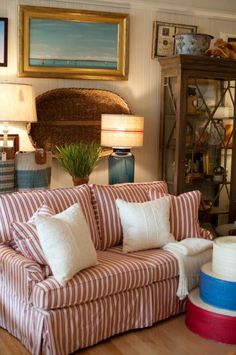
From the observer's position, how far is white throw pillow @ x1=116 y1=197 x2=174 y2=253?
3.21 meters

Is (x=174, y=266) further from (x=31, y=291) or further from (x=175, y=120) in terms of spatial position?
(x=175, y=120)

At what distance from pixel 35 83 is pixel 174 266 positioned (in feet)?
6.21

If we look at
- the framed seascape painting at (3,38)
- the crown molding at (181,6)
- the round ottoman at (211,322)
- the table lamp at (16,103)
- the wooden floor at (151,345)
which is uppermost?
the crown molding at (181,6)

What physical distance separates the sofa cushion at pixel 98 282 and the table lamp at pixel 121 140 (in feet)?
3.45

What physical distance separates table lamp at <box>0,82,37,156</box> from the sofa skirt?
121 cm

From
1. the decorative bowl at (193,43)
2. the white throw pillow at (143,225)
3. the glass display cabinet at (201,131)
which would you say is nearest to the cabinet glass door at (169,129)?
the glass display cabinet at (201,131)

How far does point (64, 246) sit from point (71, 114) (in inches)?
66.9

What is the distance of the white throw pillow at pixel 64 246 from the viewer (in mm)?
2615

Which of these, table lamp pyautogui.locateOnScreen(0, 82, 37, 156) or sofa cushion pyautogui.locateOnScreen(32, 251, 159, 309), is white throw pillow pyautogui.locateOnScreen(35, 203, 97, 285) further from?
table lamp pyautogui.locateOnScreen(0, 82, 37, 156)

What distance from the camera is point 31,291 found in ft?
8.50

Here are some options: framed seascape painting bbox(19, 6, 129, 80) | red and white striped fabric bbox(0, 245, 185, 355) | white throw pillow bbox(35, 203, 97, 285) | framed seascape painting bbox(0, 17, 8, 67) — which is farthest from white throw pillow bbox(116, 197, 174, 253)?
framed seascape painting bbox(0, 17, 8, 67)

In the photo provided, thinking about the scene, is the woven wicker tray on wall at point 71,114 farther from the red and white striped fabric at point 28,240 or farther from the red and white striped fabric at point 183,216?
the red and white striped fabric at point 28,240

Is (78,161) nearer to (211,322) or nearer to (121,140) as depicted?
(121,140)

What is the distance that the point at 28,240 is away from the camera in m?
2.77
